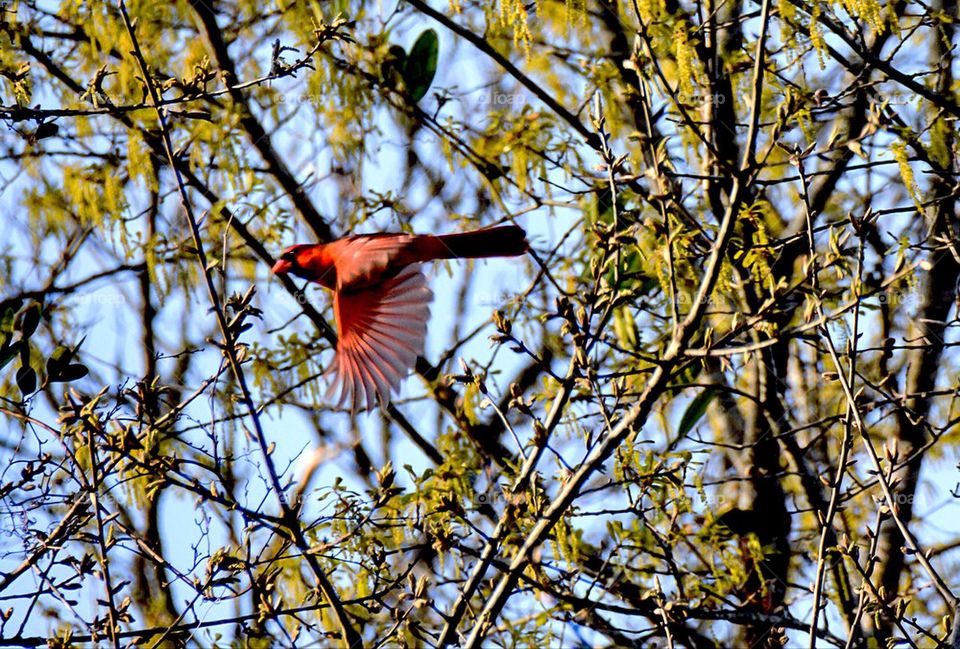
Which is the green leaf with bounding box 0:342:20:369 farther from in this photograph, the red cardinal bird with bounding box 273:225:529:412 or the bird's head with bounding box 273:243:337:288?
the bird's head with bounding box 273:243:337:288

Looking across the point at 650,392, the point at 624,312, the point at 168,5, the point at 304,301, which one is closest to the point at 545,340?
the point at 624,312

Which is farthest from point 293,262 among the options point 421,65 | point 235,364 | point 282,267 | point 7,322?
point 235,364

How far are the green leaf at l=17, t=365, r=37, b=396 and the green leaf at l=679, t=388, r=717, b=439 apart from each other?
227cm

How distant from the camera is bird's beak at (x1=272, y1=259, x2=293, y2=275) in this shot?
4.40 meters

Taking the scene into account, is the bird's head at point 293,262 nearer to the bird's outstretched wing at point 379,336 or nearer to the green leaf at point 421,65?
the bird's outstretched wing at point 379,336

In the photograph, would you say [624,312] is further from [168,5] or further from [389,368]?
[168,5]

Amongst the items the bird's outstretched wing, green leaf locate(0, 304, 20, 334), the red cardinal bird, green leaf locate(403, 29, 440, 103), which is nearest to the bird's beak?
the red cardinal bird

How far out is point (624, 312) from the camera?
4.32m

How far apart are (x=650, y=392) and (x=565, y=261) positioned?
7.84 feet

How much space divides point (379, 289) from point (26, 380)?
144 centimetres

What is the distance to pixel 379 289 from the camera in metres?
4.09

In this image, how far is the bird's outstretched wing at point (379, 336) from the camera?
3.69 meters

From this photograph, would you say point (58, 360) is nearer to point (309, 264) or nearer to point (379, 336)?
point (379, 336)

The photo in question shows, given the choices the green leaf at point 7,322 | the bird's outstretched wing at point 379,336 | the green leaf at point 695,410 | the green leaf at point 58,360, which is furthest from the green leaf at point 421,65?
the green leaf at point 58,360
